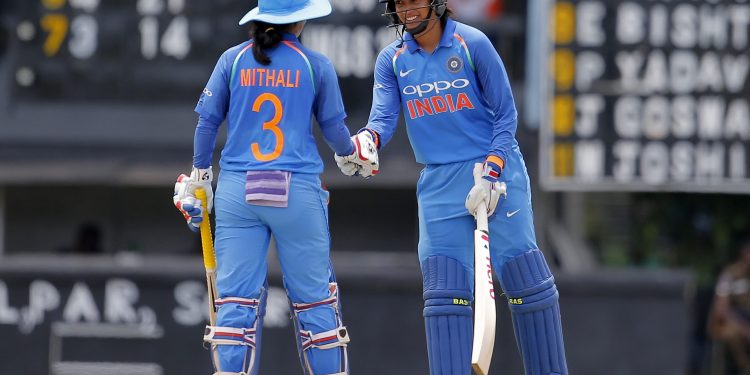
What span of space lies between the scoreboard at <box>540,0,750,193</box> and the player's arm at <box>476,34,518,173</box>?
14.8 ft

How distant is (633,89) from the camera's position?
11297mm

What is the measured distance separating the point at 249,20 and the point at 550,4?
4.88 m

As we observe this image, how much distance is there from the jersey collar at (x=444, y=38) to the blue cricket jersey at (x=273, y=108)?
391 mm

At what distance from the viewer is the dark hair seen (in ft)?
22.4

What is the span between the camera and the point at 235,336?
677cm

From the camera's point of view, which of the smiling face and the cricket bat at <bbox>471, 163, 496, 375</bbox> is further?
the smiling face

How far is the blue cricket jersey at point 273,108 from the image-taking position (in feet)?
22.4

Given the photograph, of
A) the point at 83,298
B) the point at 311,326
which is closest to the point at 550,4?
the point at 83,298

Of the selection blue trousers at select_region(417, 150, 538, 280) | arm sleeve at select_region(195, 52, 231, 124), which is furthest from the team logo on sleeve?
arm sleeve at select_region(195, 52, 231, 124)

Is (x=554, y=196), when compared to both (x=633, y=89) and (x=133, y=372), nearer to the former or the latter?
(x=633, y=89)

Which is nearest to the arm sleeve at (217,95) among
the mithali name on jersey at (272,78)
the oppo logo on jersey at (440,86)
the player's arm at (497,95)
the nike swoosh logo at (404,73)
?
the mithali name on jersey at (272,78)

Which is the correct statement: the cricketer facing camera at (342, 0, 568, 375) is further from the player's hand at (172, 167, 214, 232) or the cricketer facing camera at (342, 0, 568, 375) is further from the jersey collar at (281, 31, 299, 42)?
the player's hand at (172, 167, 214, 232)

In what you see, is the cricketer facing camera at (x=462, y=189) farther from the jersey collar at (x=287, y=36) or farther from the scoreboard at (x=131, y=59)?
the scoreboard at (x=131, y=59)

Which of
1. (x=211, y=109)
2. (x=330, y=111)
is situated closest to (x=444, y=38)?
(x=330, y=111)
